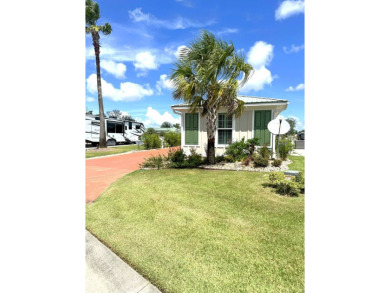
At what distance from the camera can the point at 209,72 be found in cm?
598

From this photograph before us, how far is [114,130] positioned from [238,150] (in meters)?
18.5

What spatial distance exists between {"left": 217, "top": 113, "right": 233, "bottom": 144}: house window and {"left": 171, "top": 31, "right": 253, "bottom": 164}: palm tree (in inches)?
67.8

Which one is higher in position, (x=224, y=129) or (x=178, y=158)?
(x=224, y=129)

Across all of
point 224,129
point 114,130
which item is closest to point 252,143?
point 224,129

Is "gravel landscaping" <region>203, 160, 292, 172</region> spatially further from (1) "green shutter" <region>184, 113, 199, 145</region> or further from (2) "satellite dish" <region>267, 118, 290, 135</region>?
(1) "green shutter" <region>184, 113, 199, 145</region>

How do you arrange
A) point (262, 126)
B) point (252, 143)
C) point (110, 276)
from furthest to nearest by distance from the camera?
1. point (262, 126)
2. point (252, 143)
3. point (110, 276)

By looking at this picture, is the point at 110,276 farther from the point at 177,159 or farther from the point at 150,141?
the point at 150,141

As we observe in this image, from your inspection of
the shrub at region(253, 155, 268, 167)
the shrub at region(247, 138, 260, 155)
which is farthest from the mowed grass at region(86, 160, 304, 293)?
the shrub at region(247, 138, 260, 155)

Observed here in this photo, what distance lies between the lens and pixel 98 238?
7.54 feet

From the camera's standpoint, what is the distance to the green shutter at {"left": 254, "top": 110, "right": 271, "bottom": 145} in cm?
784

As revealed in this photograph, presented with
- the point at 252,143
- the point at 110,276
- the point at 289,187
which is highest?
the point at 252,143
